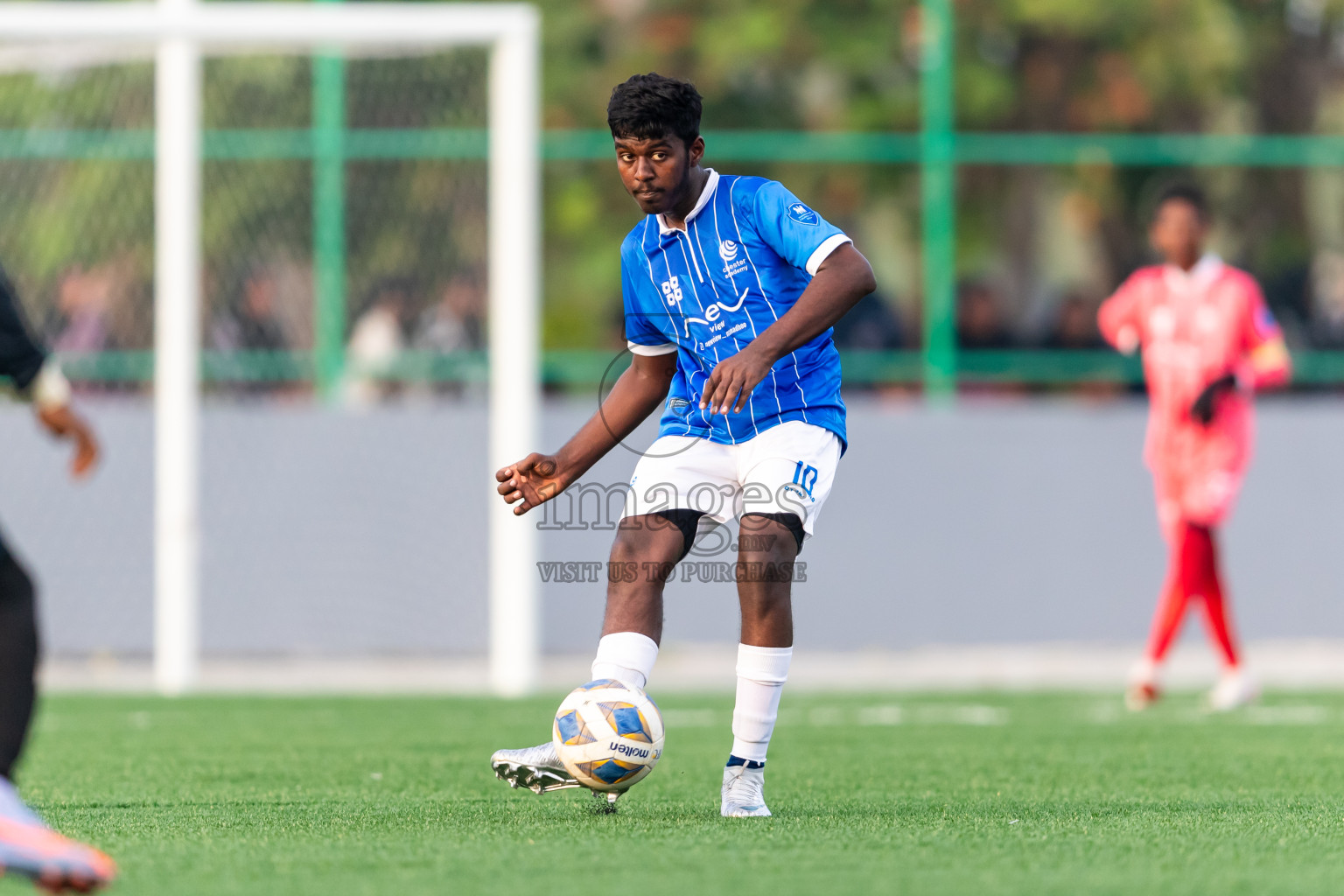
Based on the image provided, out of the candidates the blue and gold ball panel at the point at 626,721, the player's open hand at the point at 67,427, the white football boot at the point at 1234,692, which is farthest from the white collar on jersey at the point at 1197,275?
the player's open hand at the point at 67,427

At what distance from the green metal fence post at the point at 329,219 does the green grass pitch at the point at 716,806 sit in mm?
3790

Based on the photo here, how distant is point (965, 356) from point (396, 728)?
6100 mm

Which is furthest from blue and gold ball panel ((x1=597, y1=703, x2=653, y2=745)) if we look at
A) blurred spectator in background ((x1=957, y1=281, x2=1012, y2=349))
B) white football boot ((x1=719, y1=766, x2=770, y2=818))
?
blurred spectator in background ((x1=957, y1=281, x2=1012, y2=349))

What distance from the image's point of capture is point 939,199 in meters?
13.2

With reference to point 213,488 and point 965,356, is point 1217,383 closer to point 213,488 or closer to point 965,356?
point 965,356

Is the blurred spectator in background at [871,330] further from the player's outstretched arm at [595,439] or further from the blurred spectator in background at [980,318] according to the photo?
the player's outstretched arm at [595,439]

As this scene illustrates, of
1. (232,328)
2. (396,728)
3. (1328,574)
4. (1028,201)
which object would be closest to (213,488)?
(232,328)

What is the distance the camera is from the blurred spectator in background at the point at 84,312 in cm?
1195

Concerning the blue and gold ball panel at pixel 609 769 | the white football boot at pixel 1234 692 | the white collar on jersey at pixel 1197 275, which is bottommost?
the white football boot at pixel 1234 692

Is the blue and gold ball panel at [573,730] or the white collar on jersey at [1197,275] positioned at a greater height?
the white collar on jersey at [1197,275]

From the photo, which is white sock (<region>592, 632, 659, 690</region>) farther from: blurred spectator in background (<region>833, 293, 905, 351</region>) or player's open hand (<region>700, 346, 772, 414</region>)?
blurred spectator in background (<region>833, 293, 905, 351</region>)

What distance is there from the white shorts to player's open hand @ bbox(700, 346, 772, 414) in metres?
0.46

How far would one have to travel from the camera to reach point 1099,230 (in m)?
13.5

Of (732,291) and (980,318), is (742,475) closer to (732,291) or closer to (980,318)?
(732,291)
